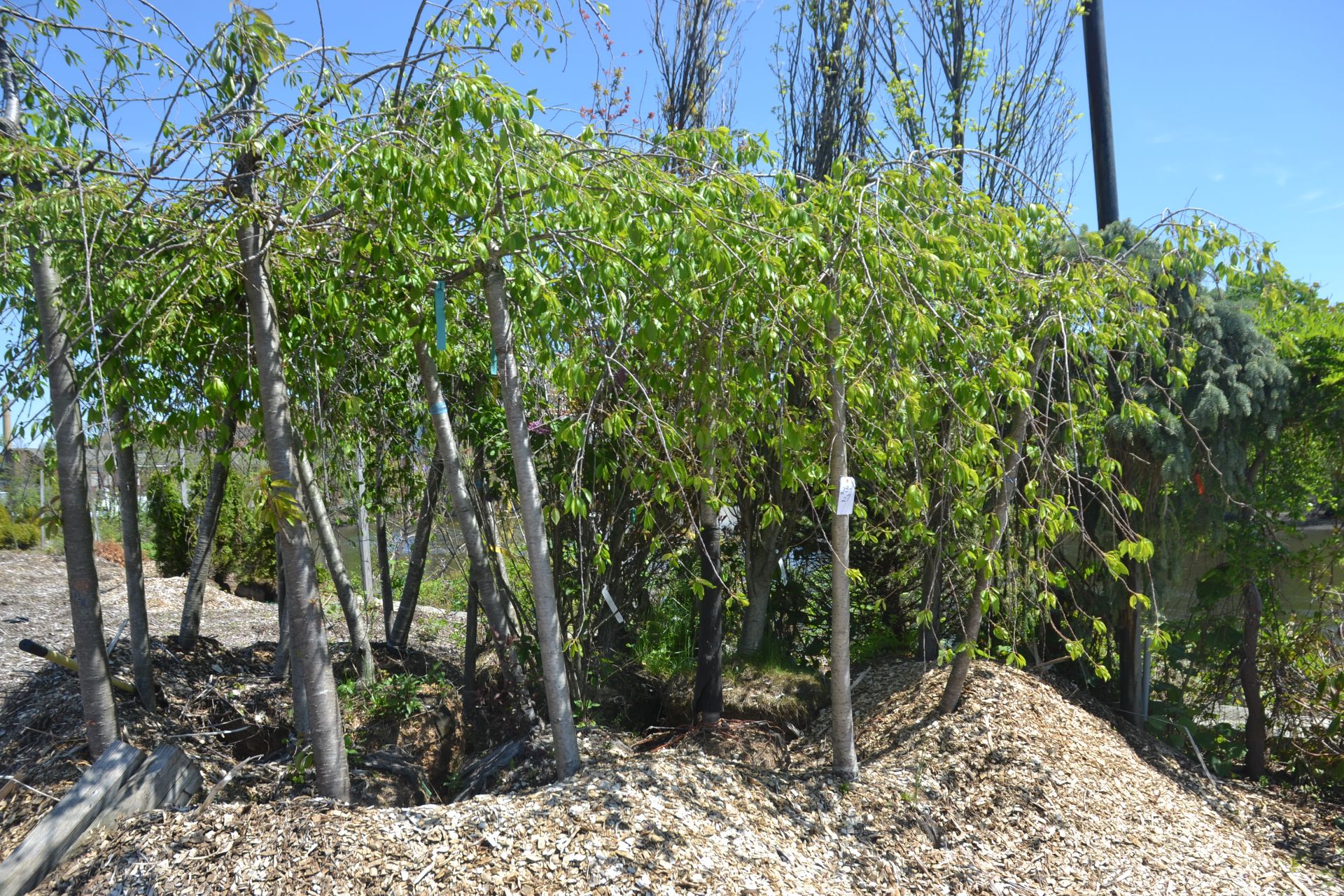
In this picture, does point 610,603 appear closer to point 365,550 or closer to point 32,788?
point 32,788

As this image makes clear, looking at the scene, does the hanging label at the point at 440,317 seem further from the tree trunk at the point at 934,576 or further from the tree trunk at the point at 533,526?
the tree trunk at the point at 934,576

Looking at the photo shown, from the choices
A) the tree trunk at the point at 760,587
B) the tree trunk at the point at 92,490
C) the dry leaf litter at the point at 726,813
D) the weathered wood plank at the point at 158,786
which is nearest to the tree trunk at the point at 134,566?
the tree trunk at the point at 92,490

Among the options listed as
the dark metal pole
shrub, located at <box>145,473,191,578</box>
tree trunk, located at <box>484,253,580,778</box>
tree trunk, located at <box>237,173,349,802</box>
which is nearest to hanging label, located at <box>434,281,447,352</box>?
tree trunk, located at <box>484,253,580,778</box>

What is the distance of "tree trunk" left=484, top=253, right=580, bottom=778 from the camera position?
348 centimetres

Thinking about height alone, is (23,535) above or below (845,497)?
below

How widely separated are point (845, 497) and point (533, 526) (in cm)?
131

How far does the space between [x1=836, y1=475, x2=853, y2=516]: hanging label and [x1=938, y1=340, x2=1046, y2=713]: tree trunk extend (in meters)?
0.61

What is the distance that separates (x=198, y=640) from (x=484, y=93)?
4.18 meters

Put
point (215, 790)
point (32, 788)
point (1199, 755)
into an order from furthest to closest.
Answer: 1. point (1199, 755)
2. point (215, 790)
3. point (32, 788)

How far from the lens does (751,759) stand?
178 inches

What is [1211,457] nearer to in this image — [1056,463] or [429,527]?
[1056,463]

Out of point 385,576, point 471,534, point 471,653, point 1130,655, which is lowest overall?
point 1130,655

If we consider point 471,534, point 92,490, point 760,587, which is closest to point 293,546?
point 471,534

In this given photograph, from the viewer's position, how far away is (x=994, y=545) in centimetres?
395
